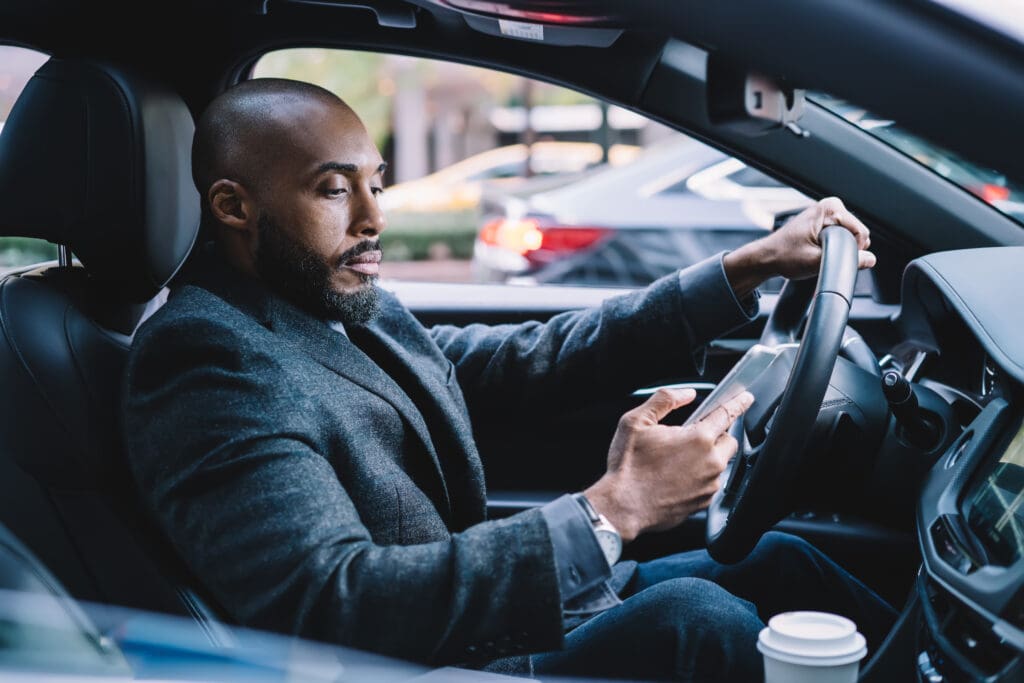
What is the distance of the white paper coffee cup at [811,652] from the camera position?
1.26 metres

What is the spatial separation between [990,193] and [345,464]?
46.1 inches

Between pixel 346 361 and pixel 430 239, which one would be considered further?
pixel 430 239

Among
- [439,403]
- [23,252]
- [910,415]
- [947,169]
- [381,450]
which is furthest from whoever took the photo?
[23,252]

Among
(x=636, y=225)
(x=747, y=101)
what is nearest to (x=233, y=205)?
(x=747, y=101)

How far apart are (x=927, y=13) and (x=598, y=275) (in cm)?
364

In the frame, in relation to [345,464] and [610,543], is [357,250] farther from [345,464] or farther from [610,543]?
[610,543]

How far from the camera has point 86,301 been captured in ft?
6.24

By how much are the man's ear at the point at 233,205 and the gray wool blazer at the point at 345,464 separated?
0.07 meters

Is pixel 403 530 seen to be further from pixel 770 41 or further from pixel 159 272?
pixel 770 41

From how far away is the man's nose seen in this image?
1857 mm

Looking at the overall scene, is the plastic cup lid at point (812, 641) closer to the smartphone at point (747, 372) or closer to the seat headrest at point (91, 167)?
the smartphone at point (747, 372)

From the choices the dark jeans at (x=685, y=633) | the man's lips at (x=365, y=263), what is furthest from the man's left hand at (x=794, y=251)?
the man's lips at (x=365, y=263)

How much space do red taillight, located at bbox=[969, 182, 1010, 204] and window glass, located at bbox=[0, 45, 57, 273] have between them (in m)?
1.55

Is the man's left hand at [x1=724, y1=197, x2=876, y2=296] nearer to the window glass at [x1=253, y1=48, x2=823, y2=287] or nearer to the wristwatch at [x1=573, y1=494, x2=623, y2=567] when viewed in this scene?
the window glass at [x1=253, y1=48, x2=823, y2=287]
